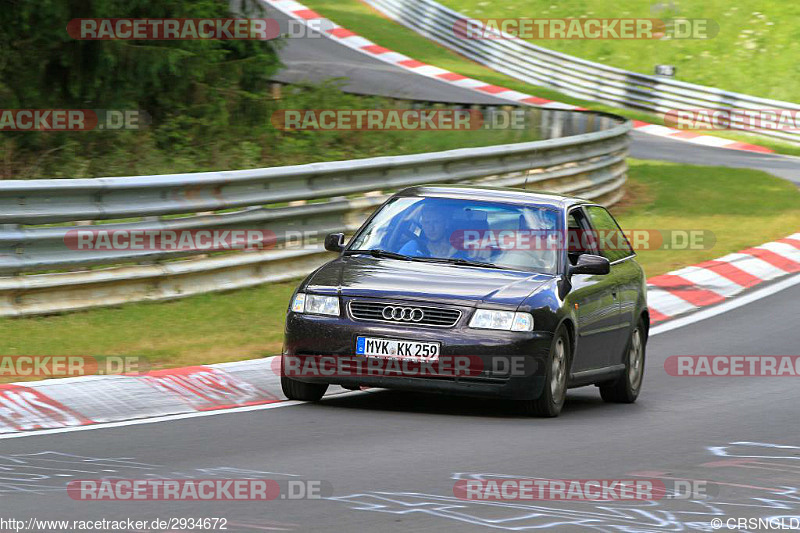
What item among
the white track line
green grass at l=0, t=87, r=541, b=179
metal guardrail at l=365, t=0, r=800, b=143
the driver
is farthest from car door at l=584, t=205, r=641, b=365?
metal guardrail at l=365, t=0, r=800, b=143

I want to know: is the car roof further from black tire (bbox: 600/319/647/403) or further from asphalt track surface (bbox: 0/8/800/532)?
asphalt track surface (bbox: 0/8/800/532)

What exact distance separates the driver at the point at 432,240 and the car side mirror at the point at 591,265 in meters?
0.83

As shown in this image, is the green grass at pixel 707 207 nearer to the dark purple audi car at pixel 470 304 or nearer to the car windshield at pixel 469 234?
the dark purple audi car at pixel 470 304

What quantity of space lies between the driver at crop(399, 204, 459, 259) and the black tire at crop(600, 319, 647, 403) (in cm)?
179

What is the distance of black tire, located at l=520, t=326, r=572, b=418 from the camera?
9195mm

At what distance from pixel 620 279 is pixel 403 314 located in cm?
241

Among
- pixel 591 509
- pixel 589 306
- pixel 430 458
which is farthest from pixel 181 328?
pixel 591 509

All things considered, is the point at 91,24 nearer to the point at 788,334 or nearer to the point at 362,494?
the point at 788,334

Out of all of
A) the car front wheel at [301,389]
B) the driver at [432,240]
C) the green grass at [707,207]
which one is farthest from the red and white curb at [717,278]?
the car front wheel at [301,389]

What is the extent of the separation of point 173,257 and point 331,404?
336 centimetres

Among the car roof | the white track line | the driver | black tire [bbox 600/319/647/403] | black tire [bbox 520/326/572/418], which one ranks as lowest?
the white track line

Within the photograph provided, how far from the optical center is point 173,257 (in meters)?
12.4

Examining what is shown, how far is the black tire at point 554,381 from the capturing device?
9.20 meters

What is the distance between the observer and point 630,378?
1087 centimetres
